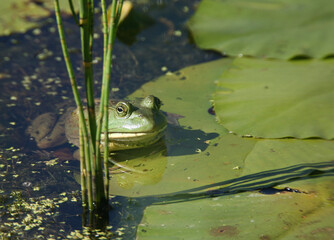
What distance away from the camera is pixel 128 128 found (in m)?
3.62

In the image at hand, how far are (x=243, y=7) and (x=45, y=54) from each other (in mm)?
2546

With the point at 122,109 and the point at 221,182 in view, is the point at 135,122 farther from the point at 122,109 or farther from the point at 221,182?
the point at 221,182

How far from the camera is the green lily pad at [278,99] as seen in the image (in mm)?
3613

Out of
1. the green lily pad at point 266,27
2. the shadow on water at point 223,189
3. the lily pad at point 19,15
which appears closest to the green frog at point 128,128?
the shadow on water at point 223,189

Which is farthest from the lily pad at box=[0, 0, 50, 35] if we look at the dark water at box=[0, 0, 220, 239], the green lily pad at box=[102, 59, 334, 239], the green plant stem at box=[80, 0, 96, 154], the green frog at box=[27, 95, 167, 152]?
the green plant stem at box=[80, 0, 96, 154]

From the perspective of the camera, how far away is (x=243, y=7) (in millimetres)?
5477

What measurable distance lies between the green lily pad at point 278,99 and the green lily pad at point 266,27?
218 millimetres

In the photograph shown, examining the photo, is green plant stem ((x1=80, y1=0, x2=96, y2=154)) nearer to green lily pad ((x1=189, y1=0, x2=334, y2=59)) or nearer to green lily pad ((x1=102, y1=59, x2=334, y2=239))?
green lily pad ((x1=102, y1=59, x2=334, y2=239))

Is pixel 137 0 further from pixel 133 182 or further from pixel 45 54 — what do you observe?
pixel 133 182

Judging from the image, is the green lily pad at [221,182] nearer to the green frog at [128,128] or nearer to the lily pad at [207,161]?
the lily pad at [207,161]

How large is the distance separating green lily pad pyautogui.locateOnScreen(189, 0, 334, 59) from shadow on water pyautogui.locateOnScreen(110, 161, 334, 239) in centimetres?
181

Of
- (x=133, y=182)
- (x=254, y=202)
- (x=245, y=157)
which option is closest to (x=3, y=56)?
(x=133, y=182)

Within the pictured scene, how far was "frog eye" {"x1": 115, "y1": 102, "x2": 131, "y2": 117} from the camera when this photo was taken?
11.8 feet

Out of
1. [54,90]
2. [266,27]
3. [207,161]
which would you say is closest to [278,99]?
[207,161]
